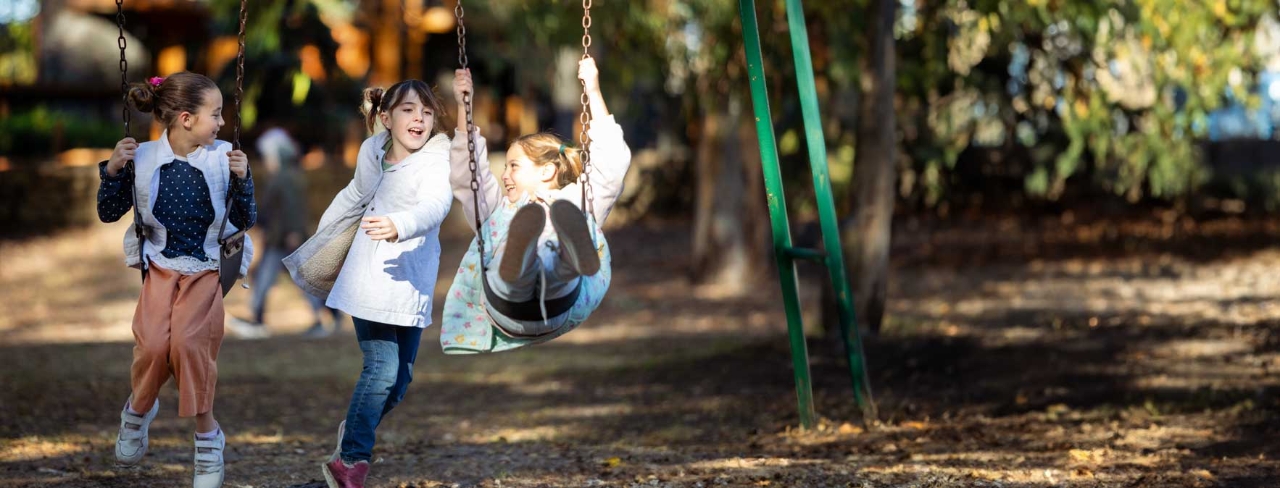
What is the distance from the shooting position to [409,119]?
452 centimetres

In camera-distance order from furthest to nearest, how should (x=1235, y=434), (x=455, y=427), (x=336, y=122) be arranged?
(x=336, y=122) → (x=455, y=427) → (x=1235, y=434)

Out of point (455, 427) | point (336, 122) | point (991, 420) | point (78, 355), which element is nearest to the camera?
point (991, 420)

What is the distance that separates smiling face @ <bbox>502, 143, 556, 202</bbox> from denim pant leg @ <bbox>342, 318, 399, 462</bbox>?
0.61 metres

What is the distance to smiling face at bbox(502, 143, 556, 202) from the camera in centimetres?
470

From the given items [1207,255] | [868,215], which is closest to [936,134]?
[1207,255]

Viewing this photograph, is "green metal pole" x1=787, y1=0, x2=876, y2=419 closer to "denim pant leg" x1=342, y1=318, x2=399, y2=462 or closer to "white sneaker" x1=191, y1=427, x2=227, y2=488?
"denim pant leg" x1=342, y1=318, x2=399, y2=462

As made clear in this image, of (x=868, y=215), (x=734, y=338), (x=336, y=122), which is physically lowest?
(x=734, y=338)

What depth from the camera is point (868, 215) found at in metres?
8.55

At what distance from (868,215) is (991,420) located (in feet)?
6.22

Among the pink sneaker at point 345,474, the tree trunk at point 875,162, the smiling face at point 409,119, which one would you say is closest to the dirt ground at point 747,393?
the tree trunk at point 875,162

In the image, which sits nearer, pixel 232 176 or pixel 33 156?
pixel 232 176

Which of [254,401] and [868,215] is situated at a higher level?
[868,215]

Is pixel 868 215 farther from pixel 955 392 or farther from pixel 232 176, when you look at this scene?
pixel 232 176

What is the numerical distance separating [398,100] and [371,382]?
A: 91cm
